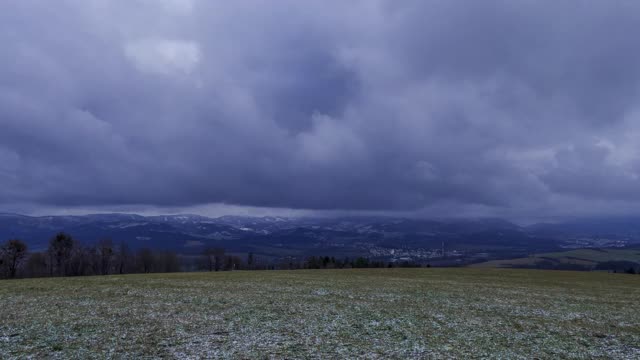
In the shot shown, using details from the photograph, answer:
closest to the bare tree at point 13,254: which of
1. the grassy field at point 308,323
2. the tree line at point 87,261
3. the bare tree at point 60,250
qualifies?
the tree line at point 87,261

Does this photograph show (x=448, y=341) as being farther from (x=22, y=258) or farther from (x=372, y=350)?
(x=22, y=258)

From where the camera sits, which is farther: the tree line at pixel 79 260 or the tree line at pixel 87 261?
the tree line at pixel 87 261

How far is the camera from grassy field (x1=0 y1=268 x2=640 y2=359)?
23.4 m

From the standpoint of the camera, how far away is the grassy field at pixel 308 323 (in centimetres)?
2344

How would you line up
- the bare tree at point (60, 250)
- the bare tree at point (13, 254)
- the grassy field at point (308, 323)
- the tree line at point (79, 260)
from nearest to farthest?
the grassy field at point (308, 323), the bare tree at point (13, 254), the tree line at point (79, 260), the bare tree at point (60, 250)

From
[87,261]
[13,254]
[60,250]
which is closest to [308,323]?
[13,254]

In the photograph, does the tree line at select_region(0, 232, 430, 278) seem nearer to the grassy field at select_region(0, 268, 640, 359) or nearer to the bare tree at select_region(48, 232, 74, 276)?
the bare tree at select_region(48, 232, 74, 276)

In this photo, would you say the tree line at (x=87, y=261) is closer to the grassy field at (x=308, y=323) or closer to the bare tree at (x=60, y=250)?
the bare tree at (x=60, y=250)

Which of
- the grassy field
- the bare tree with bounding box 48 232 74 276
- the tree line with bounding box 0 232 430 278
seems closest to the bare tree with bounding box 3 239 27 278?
the tree line with bounding box 0 232 430 278

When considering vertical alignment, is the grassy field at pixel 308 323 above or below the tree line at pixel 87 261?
above

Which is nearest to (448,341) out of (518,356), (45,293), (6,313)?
(518,356)

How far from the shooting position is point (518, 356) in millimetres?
22953

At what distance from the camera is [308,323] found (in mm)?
29828

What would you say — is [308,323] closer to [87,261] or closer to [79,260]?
[79,260]
